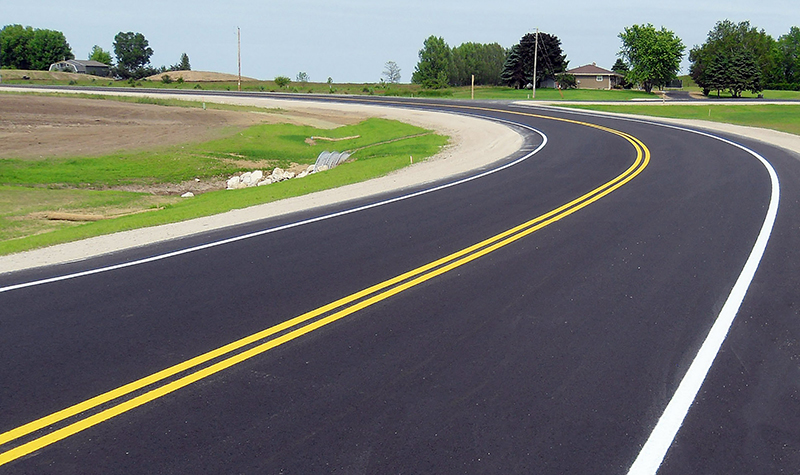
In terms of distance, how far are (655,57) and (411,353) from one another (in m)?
111

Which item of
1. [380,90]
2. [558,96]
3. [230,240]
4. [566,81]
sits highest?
[566,81]

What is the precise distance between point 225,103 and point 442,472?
57148 mm

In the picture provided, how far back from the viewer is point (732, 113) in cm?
4994

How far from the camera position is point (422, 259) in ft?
30.6

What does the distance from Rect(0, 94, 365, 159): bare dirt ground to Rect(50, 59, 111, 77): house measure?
92.9 m

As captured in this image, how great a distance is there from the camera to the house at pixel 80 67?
13225cm

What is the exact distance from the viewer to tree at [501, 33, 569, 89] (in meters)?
102

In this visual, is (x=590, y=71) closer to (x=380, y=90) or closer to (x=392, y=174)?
(x=380, y=90)

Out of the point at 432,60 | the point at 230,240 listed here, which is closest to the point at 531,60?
the point at 432,60

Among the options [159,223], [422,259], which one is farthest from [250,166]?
[422,259]

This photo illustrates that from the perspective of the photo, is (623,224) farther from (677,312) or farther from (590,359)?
(590,359)

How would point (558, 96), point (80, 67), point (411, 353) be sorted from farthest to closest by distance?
point (80, 67) < point (558, 96) < point (411, 353)

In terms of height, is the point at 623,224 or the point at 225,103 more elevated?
the point at 225,103

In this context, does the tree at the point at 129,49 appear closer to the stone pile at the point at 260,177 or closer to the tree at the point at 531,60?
the tree at the point at 531,60
